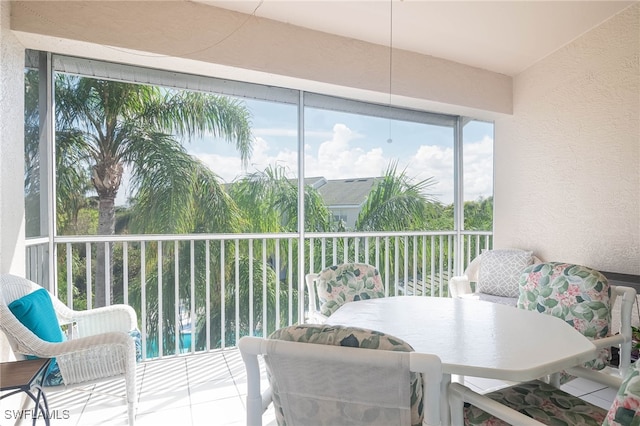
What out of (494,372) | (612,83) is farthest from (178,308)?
(612,83)

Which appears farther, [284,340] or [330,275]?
[330,275]

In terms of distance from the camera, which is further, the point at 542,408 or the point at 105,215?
the point at 105,215

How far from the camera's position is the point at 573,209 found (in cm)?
318

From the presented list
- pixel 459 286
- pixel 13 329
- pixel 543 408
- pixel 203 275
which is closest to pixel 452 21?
pixel 459 286

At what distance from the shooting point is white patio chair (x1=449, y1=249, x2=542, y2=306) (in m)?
3.30

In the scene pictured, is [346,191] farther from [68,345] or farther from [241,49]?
[68,345]

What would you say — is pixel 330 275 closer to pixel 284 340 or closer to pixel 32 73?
pixel 284 340

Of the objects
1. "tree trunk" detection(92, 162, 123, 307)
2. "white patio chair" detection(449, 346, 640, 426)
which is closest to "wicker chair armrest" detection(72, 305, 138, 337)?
"tree trunk" detection(92, 162, 123, 307)

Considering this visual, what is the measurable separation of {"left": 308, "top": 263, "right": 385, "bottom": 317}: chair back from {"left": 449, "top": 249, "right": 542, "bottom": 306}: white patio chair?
4.82ft

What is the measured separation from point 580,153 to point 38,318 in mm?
4132

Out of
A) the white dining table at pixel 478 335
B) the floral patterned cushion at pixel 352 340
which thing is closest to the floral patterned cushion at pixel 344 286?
the white dining table at pixel 478 335

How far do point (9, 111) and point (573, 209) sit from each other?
4257 millimetres

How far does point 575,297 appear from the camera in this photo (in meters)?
1.92

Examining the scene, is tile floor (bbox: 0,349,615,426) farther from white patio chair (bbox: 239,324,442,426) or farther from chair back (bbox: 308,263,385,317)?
white patio chair (bbox: 239,324,442,426)
